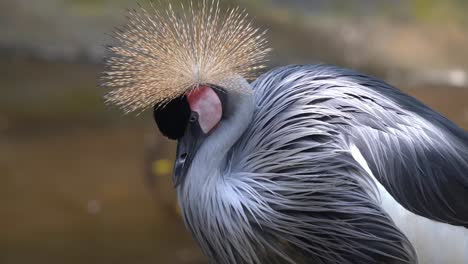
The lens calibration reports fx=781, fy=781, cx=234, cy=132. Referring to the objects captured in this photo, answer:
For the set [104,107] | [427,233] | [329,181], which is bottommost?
[104,107]

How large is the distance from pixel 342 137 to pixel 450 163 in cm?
22

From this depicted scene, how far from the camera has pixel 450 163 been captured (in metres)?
1.54

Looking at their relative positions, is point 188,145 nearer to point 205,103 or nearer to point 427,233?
point 205,103

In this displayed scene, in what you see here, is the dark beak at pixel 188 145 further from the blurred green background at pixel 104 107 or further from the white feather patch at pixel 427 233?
the blurred green background at pixel 104 107

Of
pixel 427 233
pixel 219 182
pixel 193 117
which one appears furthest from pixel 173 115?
pixel 427 233

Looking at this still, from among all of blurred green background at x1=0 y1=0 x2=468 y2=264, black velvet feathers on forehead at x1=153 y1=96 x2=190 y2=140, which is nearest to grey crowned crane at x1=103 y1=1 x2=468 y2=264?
black velvet feathers on forehead at x1=153 y1=96 x2=190 y2=140

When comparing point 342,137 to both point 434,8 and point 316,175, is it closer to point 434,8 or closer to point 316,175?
point 316,175

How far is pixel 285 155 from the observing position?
152cm

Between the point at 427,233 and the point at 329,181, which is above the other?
the point at 329,181

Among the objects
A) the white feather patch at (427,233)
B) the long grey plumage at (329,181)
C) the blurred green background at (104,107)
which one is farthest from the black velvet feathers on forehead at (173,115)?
the blurred green background at (104,107)

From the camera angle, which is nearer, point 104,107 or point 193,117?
point 193,117

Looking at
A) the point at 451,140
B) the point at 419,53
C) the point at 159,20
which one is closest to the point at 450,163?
the point at 451,140

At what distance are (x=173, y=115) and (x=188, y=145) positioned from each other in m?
0.08

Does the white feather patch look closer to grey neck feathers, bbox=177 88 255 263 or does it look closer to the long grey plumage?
the long grey plumage
